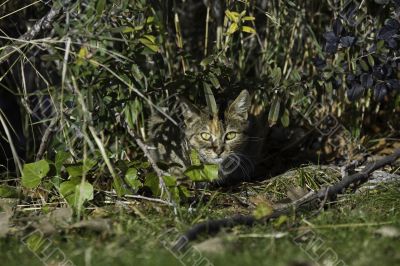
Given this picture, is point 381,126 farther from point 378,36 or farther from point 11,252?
point 11,252

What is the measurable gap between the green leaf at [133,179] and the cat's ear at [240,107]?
1127 millimetres

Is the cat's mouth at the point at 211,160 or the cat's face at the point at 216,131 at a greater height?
the cat's face at the point at 216,131

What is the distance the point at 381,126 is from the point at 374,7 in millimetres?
1274

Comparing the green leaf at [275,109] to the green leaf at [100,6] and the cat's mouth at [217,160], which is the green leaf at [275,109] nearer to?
the cat's mouth at [217,160]

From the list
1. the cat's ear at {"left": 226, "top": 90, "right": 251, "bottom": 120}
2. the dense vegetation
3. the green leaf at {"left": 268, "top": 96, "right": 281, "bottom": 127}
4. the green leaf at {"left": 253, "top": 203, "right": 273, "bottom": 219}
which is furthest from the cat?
the green leaf at {"left": 253, "top": 203, "right": 273, "bottom": 219}

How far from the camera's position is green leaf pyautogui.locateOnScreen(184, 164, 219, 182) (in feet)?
13.3

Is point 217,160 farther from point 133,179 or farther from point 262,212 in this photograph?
point 262,212

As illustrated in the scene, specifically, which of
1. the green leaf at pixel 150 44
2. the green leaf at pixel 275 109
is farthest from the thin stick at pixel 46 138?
the green leaf at pixel 275 109

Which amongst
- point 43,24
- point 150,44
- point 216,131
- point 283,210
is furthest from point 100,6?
point 283,210

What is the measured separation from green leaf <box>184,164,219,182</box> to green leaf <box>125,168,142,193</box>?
323 millimetres

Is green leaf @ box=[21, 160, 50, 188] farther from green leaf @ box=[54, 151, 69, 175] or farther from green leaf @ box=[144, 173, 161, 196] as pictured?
green leaf @ box=[144, 173, 161, 196]

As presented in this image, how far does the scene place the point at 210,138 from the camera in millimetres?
4859

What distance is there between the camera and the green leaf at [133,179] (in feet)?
13.3

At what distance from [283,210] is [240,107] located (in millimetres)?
1440
